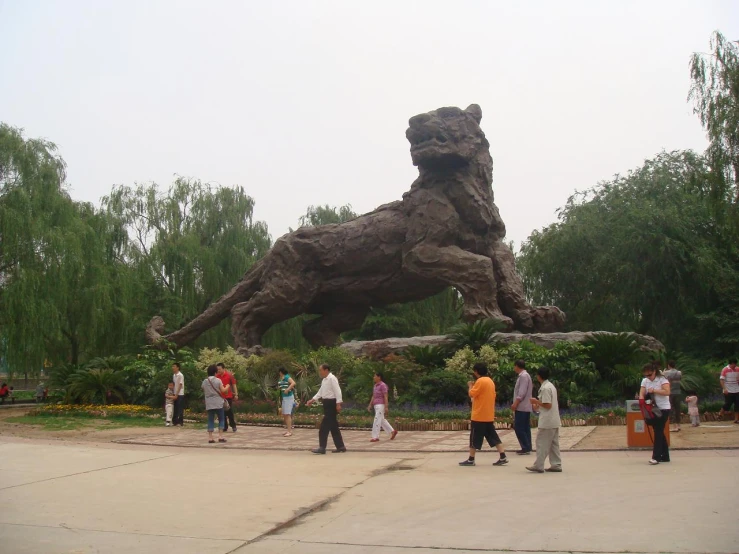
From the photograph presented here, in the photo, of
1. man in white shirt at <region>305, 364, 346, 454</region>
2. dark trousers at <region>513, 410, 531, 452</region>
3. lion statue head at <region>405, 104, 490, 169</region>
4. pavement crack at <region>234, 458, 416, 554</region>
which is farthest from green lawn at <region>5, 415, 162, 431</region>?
lion statue head at <region>405, 104, 490, 169</region>

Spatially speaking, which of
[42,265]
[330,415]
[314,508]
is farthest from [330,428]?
[42,265]

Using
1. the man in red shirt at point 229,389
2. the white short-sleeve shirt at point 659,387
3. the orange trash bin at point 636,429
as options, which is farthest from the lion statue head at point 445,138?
the white short-sleeve shirt at point 659,387

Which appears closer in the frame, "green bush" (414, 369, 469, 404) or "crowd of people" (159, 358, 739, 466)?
"crowd of people" (159, 358, 739, 466)

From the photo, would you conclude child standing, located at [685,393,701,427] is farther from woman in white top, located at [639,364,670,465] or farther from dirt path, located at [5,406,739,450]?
woman in white top, located at [639,364,670,465]

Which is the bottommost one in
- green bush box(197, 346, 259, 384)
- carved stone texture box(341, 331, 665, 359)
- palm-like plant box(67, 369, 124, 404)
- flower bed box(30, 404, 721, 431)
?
flower bed box(30, 404, 721, 431)

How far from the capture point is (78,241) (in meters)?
21.4

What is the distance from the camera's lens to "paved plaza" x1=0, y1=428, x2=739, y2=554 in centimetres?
520

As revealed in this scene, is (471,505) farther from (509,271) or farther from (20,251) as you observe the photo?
(20,251)

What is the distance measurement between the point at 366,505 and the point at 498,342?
916cm

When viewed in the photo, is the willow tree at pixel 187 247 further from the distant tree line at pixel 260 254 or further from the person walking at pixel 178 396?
the person walking at pixel 178 396

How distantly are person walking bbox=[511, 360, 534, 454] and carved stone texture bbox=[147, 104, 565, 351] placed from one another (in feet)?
21.8

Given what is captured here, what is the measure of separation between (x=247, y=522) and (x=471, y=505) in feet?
5.96

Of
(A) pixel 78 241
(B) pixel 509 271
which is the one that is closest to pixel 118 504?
(B) pixel 509 271

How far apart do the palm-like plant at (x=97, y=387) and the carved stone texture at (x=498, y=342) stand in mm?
5585
